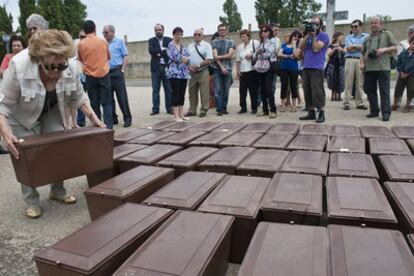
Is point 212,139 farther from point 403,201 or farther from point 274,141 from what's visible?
point 403,201

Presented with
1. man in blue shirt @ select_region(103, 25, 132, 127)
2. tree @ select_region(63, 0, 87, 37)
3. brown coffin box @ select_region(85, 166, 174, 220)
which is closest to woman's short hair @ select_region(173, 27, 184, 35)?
man in blue shirt @ select_region(103, 25, 132, 127)

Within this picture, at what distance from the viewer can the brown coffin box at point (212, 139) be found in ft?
13.6

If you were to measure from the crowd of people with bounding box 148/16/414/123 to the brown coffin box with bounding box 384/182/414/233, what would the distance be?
4243 mm

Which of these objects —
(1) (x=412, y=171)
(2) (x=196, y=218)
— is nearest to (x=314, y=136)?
(1) (x=412, y=171)

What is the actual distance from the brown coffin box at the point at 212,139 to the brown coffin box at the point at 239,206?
141 centimetres

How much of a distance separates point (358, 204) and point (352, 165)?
36.4 inches

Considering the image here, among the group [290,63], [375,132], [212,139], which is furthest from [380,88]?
[212,139]

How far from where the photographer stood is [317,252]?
1.79 meters

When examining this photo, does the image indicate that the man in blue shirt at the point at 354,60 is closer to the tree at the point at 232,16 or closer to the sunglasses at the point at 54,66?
the sunglasses at the point at 54,66

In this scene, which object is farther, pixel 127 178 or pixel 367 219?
pixel 127 178

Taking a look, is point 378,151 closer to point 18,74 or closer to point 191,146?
point 191,146

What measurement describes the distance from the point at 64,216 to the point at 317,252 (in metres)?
2.39

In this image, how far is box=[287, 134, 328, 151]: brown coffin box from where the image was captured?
3.86 meters

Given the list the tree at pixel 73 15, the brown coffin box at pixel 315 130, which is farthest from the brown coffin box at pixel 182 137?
the tree at pixel 73 15
